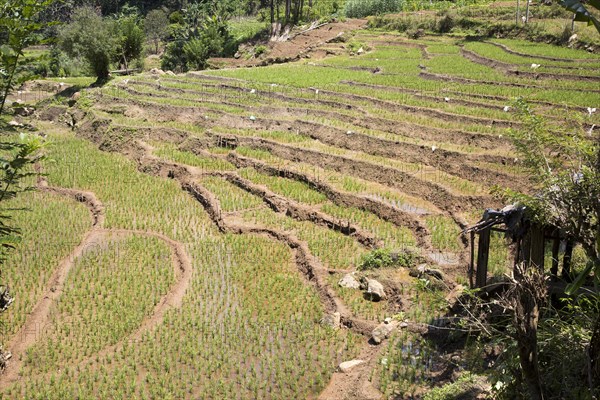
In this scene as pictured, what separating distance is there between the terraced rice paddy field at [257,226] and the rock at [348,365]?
0.50 ft

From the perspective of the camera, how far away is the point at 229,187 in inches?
746

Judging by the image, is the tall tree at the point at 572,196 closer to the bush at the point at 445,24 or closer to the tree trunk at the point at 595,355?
the tree trunk at the point at 595,355

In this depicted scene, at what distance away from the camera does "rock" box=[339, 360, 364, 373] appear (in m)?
9.62

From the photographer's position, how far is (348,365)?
9695 mm

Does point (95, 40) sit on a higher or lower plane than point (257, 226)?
higher

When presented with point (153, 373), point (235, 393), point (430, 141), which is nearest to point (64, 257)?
point (153, 373)

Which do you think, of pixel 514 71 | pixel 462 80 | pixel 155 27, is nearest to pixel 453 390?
pixel 462 80

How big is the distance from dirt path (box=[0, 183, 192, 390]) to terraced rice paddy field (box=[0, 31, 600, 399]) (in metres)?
0.05

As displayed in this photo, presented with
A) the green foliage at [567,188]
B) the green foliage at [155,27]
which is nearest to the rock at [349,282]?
the green foliage at [567,188]

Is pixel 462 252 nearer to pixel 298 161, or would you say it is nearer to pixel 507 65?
pixel 298 161

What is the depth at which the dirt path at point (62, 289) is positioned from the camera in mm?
10418

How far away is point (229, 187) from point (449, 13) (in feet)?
106

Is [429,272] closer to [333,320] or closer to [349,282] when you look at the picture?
[349,282]

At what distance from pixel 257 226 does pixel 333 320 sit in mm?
5139
